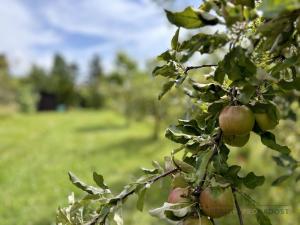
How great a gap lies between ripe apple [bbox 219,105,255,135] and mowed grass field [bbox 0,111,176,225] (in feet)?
A: 14.4

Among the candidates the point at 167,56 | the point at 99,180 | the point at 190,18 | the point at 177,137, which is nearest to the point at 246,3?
the point at 190,18

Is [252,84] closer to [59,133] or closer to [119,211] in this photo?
[119,211]

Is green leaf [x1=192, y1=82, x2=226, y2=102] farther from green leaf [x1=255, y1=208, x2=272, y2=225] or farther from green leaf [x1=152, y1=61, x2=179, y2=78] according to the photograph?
green leaf [x1=255, y1=208, x2=272, y2=225]

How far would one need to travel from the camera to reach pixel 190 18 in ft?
2.03

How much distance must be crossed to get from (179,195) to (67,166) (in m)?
7.99

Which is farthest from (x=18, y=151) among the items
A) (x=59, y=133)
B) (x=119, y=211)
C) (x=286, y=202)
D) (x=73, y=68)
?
(x=73, y=68)

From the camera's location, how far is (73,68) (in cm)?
5491

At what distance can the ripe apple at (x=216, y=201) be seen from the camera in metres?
0.72

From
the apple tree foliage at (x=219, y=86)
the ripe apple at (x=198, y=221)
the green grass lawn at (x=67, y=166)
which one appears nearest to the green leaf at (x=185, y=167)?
the apple tree foliage at (x=219, y=86)

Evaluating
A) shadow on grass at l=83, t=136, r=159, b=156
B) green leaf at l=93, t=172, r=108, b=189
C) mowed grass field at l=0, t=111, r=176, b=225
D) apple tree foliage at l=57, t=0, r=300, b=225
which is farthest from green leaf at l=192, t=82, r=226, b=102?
shadow on grass at l=83, t=136, r=159, b=156

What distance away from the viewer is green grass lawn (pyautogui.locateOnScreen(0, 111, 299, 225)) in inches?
215

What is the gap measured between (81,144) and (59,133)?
9.57 feet

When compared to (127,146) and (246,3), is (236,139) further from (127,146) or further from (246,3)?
(127,146)

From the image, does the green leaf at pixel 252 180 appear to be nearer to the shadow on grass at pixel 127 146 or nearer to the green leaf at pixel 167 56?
the green leaf at pixel 167 56
